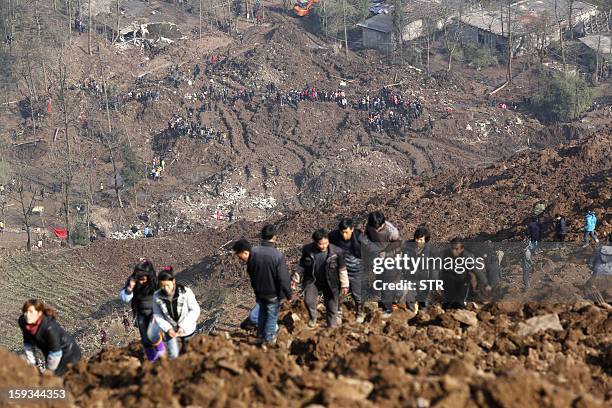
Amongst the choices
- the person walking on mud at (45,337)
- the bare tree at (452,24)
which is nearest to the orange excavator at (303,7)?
the bare tree at (452,24)

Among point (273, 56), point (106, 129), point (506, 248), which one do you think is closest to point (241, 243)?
point (506, 248)

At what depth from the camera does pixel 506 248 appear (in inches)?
648

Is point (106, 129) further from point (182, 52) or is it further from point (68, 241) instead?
point (68, 241)

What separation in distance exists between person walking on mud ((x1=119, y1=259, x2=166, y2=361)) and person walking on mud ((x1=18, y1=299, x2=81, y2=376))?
79cm

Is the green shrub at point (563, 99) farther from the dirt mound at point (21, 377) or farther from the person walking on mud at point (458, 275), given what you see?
the dirt mound at point (21, 377)

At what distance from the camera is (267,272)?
1104cm

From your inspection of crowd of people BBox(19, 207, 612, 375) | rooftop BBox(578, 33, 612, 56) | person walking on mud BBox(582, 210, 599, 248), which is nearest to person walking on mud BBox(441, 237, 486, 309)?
crowd of people BBox(19, 207, 612, 375)

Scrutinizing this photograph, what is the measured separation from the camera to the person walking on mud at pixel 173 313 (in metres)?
10.5

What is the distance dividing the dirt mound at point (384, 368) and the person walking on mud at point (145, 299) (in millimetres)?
292

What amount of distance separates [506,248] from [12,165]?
43584 millimetres

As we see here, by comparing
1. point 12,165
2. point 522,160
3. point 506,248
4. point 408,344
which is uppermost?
point 408,344

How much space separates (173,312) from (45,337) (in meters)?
1.35

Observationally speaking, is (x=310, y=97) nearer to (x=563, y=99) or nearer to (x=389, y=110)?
(x=389, y=110)

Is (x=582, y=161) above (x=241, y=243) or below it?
below
